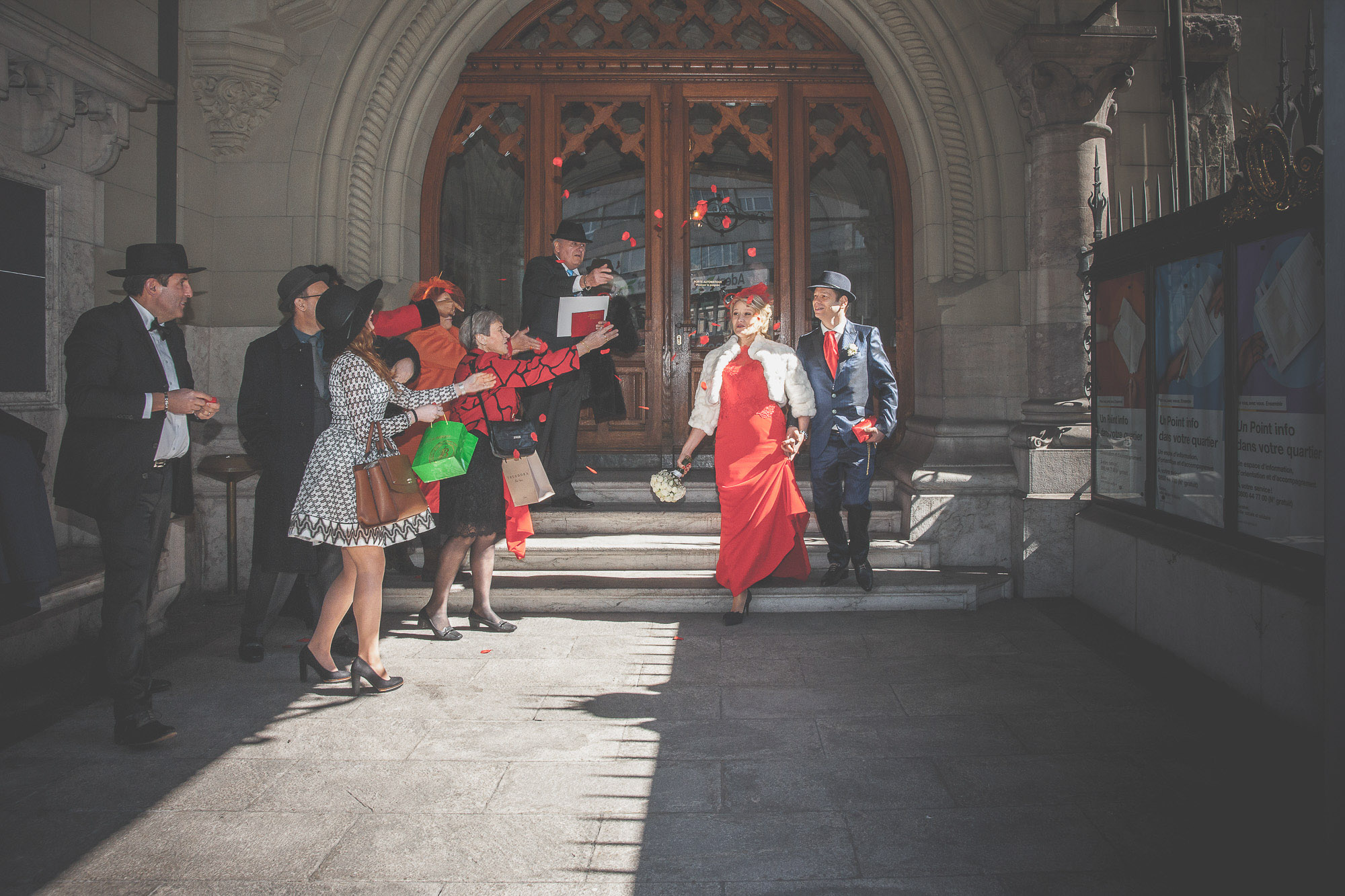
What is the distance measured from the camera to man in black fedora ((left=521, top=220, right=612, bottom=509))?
20.2 feet

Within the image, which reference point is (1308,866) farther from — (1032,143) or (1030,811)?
(1032,143)

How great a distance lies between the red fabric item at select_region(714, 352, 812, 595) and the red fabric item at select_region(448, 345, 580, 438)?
1071mm

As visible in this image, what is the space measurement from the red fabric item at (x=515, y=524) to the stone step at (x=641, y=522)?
118 centimetres

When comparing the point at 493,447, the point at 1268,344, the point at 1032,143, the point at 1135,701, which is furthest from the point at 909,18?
the point at 1135,701

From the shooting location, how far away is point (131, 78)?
5727mm

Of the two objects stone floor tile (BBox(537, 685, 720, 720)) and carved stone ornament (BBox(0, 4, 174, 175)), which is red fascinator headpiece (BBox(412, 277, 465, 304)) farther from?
stone floor tile (BBox(537, 685, 720, 720))

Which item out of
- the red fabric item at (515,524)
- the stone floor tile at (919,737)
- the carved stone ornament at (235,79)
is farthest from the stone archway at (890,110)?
the stone floor tile at (919,737)

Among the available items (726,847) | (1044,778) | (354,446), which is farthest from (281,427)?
(1044,778)

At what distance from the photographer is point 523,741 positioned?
3.50 metres

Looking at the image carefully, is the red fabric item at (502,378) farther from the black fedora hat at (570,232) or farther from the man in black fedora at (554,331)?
the black fedora hat at (570,232)

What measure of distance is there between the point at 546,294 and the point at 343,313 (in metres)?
2.53

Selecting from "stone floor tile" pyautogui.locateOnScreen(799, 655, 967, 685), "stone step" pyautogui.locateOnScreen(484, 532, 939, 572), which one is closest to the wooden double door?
"stone step" pyautogui.locateOnScreen(484, 532, 939, 572)

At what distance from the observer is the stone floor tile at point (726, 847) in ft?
8.38

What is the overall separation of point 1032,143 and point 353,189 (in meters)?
5.08
